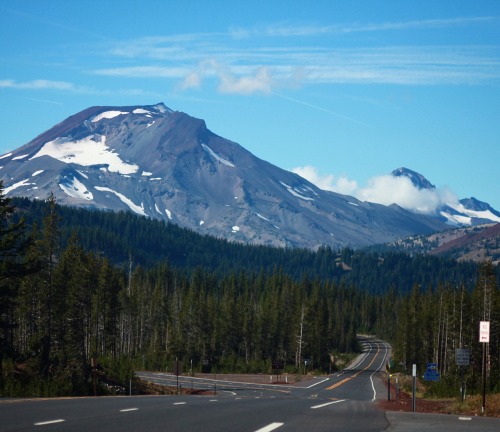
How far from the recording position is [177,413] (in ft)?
75.5

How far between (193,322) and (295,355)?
21397 millimetres

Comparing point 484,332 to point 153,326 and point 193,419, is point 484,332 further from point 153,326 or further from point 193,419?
point 153,326

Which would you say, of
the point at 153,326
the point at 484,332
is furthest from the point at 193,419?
the point at 153,326

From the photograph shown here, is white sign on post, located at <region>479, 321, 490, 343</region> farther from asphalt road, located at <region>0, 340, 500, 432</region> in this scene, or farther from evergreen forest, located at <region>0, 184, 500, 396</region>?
evergreen forest, located at <region>0, 184, 500, 396</region>

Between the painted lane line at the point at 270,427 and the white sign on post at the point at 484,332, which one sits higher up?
the white sign on post at the point at 484,332

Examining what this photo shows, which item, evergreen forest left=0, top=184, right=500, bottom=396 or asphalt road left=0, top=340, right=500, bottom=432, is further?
evergreen forest left=0, top=184, right=500, bottom=396

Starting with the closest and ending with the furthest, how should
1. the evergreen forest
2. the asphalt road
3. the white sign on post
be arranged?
1. the asphalt road
2. the white sign on post
3. the evergreen forest

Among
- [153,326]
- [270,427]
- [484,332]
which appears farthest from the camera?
[153,326]

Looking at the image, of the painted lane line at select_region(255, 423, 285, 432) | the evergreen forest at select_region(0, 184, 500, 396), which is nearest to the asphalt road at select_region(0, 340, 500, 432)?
the painted lane line at select_region(255, 423, 285, 432)

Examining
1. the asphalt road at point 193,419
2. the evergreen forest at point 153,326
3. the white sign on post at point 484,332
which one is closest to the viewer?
the asphalt road at point 193,419

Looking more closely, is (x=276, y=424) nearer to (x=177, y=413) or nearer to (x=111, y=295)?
(x=177, y=413)

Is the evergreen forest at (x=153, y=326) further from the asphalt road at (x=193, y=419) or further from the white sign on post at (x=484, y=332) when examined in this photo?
the white sign on post at (x=484, y=332)

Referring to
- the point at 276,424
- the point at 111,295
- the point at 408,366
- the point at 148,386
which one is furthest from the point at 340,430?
the point at 408,366

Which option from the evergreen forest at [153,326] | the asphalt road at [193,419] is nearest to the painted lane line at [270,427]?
the asphalt road at [193,419]
